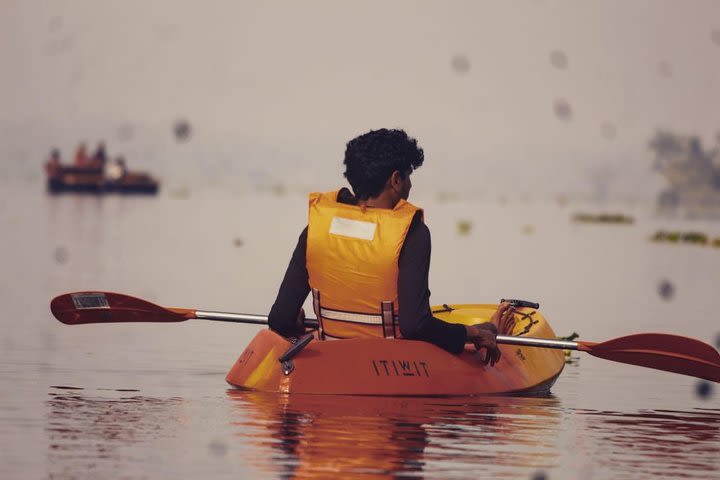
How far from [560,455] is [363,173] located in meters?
2.41

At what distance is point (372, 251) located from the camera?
11.3 m

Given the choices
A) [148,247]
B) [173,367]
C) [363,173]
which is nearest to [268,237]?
[148,247]

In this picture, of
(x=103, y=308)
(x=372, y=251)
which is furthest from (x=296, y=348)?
(x=103, y=308)

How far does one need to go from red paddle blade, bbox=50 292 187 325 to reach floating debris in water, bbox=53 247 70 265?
15.7m

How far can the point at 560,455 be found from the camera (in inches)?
391

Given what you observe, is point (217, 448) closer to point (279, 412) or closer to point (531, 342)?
point (279, 412)

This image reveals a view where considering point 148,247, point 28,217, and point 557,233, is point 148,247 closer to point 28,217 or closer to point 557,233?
point 28,217

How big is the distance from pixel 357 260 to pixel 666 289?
1718 cm

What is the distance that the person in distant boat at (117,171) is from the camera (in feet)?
360

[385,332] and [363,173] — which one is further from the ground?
[363,173]

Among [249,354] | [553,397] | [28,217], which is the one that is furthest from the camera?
[28,217]

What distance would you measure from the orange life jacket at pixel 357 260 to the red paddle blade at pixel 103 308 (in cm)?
200

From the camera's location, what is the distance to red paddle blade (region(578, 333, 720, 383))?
12513 millimetres

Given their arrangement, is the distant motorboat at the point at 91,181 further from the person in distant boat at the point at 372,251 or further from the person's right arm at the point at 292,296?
the person in distant boat at the point at 372,251
